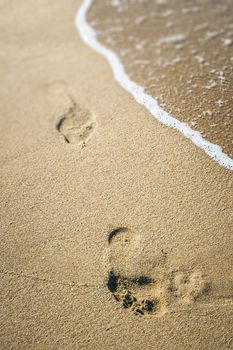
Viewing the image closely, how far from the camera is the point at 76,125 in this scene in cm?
282

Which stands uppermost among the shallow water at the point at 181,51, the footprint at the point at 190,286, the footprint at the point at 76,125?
the footprint at the point at 76,125

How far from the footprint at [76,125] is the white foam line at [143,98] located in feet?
1.47

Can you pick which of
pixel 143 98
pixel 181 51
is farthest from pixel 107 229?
pixel 181 51

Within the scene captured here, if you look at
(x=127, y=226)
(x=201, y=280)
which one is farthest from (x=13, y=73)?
(x=201, y=280)

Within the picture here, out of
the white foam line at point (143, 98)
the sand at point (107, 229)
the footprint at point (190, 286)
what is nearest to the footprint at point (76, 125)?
the sand at point (107, 229)

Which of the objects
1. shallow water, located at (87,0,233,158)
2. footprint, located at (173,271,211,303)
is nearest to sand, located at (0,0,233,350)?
footprint, located at (173,271,211,303)

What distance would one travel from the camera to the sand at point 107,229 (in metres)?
1.95

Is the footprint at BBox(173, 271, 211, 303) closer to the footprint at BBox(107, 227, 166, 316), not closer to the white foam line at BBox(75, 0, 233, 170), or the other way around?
the footprint at BBox(107, 227, 166, 316)

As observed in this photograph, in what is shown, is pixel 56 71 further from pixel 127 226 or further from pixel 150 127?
pixel 127 226

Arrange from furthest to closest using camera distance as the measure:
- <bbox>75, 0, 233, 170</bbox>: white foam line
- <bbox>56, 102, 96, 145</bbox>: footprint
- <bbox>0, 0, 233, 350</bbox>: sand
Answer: <bbox>56, 102, 96, 145</bbox>: footprint → <bbox>75, 0, 233, 170</bbox>: white foam line → <bbox>0, 0, 233, 350</bbox>: sand

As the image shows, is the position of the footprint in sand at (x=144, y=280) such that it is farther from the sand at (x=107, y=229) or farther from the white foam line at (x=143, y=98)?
the white foam line at (x=143, y=98)

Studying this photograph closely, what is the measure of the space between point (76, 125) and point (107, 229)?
970mm

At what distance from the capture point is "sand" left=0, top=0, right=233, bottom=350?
195 cm

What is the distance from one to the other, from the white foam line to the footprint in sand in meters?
0.84
